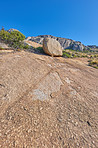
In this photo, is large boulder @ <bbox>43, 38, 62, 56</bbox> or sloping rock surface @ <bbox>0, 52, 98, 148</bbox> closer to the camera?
sloping rock surface @ <bbox>0, 52, 98, 148</bbox>

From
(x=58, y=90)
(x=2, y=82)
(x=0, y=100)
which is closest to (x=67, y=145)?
(x=58, y=90)

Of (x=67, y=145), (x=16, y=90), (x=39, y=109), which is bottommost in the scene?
(x=67, y=145)

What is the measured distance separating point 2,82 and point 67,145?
12.4 feet

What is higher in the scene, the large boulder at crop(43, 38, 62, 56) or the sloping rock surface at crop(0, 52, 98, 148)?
the large boulder at crop(43, 38, 62, 56)

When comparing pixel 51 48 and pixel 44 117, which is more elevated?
pixel 51 48

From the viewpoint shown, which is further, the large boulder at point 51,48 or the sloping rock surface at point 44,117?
the large boulder at point 51,48

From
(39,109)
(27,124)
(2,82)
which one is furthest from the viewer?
(2,82)

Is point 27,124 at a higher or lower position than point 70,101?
lower

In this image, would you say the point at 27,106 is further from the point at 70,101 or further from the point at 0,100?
the point at 70,101

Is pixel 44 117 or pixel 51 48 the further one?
pixel 51 48

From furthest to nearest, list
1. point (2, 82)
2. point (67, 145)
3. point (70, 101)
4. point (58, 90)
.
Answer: point (58, 90) < point (2, 82) < point (70, 101) < point (67, 145)

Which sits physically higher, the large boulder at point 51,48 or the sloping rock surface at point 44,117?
the large boulder at point 51,48

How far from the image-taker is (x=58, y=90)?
372 cm

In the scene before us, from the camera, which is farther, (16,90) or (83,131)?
(16,90)
